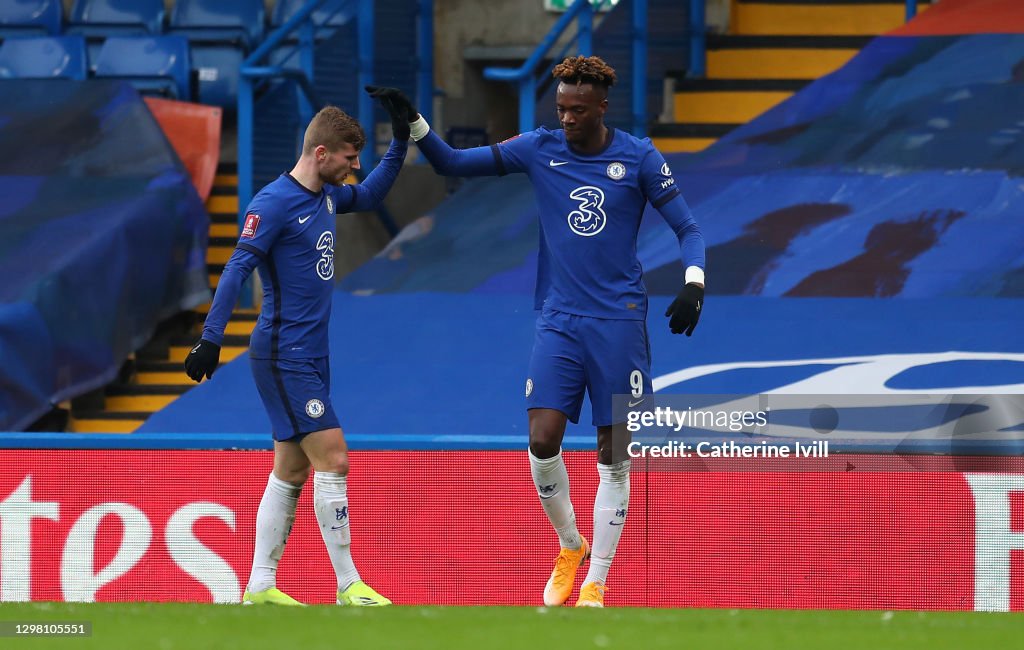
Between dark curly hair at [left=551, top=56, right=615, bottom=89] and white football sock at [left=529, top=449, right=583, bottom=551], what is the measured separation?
4.30ft

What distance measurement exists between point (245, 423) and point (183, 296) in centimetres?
226

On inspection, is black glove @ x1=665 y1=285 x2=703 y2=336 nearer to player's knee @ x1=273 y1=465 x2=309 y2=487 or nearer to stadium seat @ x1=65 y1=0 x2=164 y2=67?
player's knee @ x1=273 y1=465 x2=309 y2=487

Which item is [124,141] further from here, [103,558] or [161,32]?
[103,558]

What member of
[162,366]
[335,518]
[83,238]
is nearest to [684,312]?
[335,518]

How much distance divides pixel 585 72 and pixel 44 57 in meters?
9.22

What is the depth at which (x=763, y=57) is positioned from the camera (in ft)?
44.4

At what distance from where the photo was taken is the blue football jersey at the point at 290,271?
6.23 m

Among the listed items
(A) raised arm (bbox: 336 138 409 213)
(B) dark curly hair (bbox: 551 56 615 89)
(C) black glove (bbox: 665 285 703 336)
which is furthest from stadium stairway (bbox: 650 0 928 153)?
(C) black glove (bbox: 665 285 703 336)

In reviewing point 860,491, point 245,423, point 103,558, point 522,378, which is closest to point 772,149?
point 522,378

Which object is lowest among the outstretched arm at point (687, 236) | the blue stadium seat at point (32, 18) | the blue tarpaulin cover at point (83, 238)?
the blue tarpaulin cover at point (83, 238)

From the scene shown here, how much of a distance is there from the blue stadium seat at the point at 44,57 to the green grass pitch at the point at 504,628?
9127mm

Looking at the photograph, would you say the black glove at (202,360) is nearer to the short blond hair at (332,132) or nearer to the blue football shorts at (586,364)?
the short blond hair at (332,132)

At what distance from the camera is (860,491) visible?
6957mm

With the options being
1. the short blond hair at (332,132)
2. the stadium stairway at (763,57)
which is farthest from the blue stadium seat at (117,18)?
the short blond hair at (332,132)
